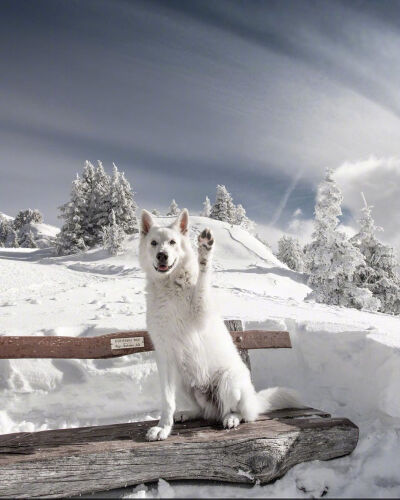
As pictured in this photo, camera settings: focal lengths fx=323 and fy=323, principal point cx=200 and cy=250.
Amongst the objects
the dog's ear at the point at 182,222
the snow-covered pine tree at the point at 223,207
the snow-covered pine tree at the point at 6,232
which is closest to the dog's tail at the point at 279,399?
the dog's ear at the point at 182,222

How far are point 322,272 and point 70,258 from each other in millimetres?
22007

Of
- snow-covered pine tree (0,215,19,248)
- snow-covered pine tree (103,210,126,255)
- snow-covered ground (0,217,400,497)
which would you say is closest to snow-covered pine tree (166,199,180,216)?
snow-covered pine tree (103,210,126,255)

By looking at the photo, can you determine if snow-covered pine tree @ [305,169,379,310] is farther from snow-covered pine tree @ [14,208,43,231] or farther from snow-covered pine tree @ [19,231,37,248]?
snow-covered pine tree @ [14,208,43,231]

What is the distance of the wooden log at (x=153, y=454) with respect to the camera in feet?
7.43

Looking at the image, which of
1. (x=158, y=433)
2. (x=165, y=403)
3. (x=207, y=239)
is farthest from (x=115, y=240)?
(x=158, y=433)

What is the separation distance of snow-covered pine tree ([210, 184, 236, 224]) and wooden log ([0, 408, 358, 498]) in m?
50.2

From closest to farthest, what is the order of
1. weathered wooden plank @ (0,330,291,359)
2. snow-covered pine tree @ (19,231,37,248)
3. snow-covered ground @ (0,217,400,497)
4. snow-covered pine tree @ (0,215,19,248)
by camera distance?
snow-covered ground @ (0,217,400,497)
weathered wooden plank @ (0,330,291,359)
snow-covered pine tree @ (19,231,37,248)
snow-covered pine tree @ (0,215,19,248)

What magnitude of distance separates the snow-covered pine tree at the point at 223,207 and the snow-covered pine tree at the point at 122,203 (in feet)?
56.5

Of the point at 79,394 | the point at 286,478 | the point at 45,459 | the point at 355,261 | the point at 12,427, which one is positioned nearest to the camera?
the point at 45,459

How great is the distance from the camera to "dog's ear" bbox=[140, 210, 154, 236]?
11.3ft

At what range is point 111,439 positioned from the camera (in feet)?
8.49

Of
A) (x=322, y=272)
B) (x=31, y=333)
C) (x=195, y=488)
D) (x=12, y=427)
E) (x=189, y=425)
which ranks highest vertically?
(x=322, y=272)

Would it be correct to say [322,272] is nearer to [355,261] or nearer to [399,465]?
[355,261]

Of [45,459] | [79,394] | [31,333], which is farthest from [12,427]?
[45,459]
